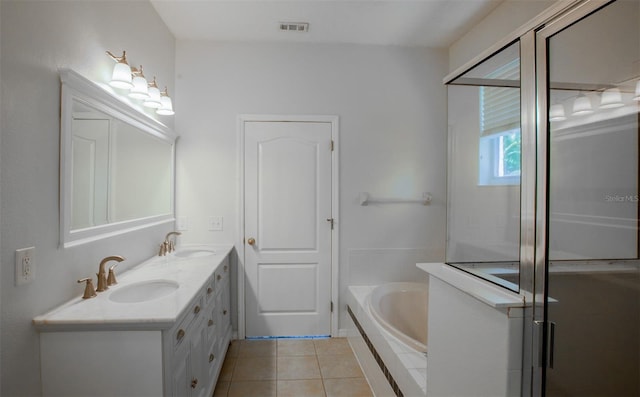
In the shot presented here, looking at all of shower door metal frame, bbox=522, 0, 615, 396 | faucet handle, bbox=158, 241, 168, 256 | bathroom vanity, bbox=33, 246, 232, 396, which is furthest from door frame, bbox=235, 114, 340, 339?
shower door metal frame, bbox=522, 0, 615, 396

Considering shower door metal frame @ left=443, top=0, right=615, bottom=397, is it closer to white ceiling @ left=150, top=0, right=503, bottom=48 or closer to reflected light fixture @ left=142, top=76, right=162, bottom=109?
white ceiling @ left=150, top=0, right=503, bottom=48

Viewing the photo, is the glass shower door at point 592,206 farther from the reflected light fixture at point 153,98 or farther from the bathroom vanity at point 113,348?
the reflected light fixture at point 153,98

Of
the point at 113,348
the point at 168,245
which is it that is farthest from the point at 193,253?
the point at 113,348

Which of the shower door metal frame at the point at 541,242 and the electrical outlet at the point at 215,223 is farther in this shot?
the electrical outlet at the point at 215,223

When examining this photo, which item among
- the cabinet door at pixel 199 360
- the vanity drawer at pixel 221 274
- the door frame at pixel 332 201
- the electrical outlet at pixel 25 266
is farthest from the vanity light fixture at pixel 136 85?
the cabinet door at pixel 199 360

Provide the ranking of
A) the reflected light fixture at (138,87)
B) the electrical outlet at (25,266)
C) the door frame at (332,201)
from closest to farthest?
the electrical outlet at (25,266) < the reflected light fixture at (138,87) < the door frame at (332,201)

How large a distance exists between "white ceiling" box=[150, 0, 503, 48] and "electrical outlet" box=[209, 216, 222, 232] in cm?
162

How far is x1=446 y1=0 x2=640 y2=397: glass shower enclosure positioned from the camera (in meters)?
0.86

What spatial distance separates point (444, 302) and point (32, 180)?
1725 mm

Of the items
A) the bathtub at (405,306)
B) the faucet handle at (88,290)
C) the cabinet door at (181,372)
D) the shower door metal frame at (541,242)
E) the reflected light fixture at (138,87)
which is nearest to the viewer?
the shower door metal frame at (541,242)

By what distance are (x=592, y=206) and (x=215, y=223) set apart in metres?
2.57

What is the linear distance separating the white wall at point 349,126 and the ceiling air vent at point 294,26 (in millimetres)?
231

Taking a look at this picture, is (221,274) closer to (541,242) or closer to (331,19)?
(541,242)

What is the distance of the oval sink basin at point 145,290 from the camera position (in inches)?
60.7
